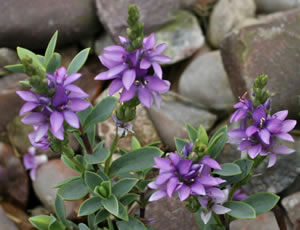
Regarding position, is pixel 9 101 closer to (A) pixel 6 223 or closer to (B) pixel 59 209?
(A) pixel 6 223

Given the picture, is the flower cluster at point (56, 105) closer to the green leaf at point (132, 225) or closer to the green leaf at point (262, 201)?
the green leaf at point (132, 225)

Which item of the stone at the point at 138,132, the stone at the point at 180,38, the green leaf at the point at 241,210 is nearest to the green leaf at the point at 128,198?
the green leaf at the point at 241,210

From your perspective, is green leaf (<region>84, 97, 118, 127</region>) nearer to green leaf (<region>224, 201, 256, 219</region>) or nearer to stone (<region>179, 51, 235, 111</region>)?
green leaf (<region>224, 201, 256, 219</region>)

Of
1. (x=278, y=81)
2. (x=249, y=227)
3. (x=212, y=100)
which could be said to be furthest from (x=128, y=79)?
(x=212, y=100)

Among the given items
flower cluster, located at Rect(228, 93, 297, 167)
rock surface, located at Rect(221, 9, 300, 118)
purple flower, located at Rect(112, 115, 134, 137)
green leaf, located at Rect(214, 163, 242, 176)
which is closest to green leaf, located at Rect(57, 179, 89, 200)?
purple flower, located at Rect(112, 115, 134, 137)

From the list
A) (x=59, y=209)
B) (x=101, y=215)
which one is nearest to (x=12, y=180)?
(x=59, y=209)

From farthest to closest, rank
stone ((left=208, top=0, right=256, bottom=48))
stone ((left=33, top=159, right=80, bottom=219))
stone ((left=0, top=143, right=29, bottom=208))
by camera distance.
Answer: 1. stone ((left=208, top=0, right=256, bottom=48))
2. stone ((left=0, top=143, right=29, bottom=208))
3. stone ((left=33, top=159, right=80, bottom=219))
